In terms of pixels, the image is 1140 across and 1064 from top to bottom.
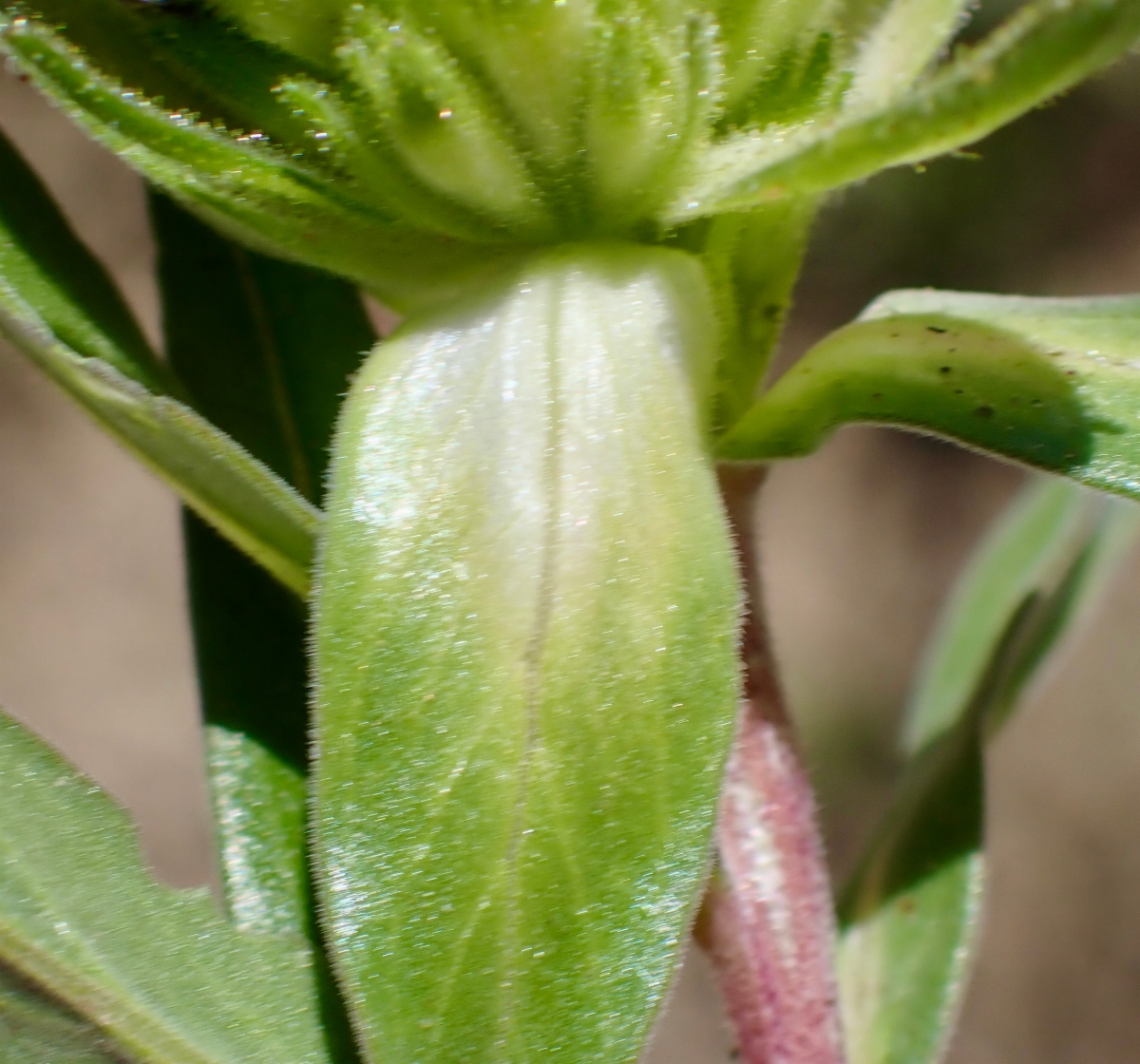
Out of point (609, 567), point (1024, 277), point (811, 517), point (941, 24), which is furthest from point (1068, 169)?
point (609, 567)

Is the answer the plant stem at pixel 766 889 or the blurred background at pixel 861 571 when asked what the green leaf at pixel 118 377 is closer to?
the plant stem at pixel 766 889

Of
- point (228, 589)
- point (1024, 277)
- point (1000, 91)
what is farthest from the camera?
point (1024, 277)

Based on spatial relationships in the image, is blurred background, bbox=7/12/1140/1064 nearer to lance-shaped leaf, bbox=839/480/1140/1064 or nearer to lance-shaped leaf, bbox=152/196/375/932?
lance-shaped leaf, bbox=839/480/1140/1064

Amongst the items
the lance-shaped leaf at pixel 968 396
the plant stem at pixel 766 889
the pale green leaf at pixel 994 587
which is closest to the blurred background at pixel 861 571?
the pale green leaf at pixel 994 587

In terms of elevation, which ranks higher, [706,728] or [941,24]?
[941,24]

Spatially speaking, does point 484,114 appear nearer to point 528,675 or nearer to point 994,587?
Result: point 528,675

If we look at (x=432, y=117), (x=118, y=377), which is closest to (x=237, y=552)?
(x=118, y=377)

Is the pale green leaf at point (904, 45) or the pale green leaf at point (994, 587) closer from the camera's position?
the pale green leaf at point (904, 45)

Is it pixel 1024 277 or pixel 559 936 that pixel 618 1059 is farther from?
pixel 1024 277
